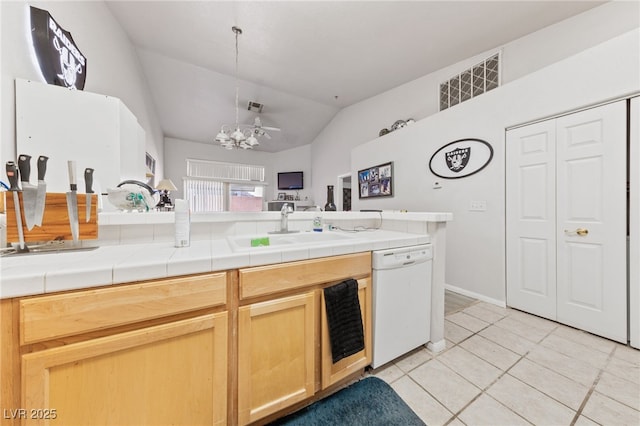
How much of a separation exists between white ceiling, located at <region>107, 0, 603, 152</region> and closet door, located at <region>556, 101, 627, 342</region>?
144cm

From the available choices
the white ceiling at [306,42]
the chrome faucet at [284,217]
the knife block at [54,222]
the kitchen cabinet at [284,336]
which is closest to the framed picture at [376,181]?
the white ceiling at [306,42]

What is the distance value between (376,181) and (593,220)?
260 cm

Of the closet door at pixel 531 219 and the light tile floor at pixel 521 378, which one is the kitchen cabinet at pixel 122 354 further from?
the closet door at pixel 531 219

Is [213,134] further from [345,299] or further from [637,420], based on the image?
[637,420]

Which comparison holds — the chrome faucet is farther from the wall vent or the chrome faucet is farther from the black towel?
the wall vent

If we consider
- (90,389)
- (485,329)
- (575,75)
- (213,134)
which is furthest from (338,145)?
(90,389)

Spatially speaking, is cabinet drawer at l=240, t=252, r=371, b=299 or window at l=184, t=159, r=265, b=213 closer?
cabinet drawer at l=240, t=252, r=371, b=299

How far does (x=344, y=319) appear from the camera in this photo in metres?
1.17

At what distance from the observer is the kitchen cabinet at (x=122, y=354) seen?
0.64 metres

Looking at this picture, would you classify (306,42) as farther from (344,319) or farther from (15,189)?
(344,319)

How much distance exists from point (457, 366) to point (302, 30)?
147 inches

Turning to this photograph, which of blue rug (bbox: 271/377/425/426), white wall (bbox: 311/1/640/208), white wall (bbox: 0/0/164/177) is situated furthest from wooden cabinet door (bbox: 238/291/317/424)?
white wall (bbox: 311/1/640/208)

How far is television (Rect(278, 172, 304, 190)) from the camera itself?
6.73 metres

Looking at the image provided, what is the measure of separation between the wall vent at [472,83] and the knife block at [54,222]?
4042 mm
